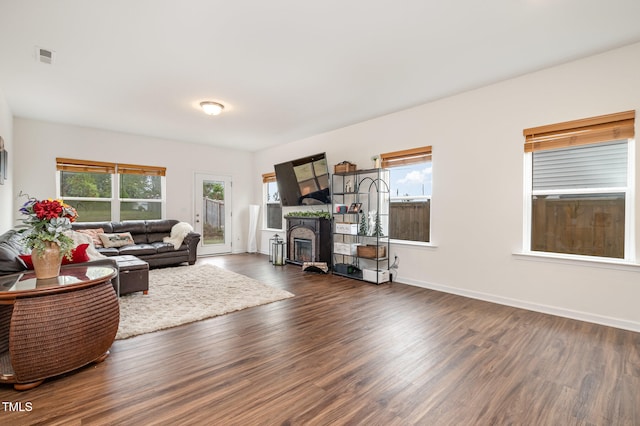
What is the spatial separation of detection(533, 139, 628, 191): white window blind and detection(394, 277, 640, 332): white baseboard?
4.26 ft

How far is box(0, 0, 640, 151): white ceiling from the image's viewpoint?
7.59ft

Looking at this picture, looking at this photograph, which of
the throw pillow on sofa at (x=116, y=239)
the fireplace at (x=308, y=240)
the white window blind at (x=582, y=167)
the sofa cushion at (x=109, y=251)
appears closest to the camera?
the white window blind at (x=582, y=167)

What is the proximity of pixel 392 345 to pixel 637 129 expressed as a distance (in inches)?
118

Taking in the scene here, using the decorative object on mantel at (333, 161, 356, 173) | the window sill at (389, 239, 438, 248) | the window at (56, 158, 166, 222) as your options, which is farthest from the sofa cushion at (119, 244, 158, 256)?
the window sill at (389, 239, 438, 248)

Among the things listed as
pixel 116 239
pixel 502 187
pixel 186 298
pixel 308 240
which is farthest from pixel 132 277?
pixel 502 187

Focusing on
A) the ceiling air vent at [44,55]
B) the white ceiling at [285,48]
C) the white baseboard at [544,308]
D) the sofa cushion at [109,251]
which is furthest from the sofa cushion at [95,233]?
the white baseboard at [544,308]

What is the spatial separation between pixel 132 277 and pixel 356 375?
302 centimetres

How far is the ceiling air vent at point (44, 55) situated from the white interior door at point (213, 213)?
405cm

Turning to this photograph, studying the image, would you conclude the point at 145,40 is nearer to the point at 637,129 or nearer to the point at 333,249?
the point at 333,249

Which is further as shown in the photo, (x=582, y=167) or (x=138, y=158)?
(x=138, y=158)

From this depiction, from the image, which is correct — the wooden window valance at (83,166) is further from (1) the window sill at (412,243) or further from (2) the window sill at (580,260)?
(2) the window sill at (580,260)

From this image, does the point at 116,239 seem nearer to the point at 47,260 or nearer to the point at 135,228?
the point at 135,228

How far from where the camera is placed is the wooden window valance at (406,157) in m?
4.35

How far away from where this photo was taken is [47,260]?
83.0 inches
